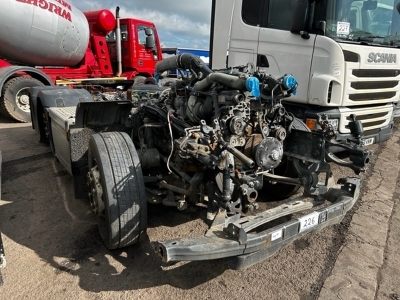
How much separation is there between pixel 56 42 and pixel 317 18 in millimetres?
6826

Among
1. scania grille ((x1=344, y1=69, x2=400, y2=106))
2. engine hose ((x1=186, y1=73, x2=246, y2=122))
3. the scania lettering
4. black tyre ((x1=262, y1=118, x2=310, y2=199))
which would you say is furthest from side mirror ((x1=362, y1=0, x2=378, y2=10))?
engine hose ((x1=186, y1=73, x2=246, y2=122))

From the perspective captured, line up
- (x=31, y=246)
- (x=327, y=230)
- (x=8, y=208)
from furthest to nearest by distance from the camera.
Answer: (x=8, y=208) → (x=327, y=230) → (x=31, y=246)

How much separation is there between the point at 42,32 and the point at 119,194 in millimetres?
7187

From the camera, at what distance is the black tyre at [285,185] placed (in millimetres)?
3400

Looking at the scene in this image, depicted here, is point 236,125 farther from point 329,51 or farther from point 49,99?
point 49,99

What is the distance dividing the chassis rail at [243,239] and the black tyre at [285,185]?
878 millimetres

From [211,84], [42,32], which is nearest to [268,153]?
[211,84]

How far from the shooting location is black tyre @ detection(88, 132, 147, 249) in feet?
8.22

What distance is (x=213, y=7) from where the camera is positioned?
18.3 ft

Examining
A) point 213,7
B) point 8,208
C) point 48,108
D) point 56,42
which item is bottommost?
point 8,208

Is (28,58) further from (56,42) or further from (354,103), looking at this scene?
(354,103)

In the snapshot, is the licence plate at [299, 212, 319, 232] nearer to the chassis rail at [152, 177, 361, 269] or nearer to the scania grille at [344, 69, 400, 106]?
the chassis rail at [152, 177, 361, 269]

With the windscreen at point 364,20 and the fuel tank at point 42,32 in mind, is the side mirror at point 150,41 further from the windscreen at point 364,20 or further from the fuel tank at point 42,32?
the windscreen at point 364,20

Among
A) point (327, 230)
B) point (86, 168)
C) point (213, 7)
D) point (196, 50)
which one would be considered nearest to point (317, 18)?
point (213, 7)
